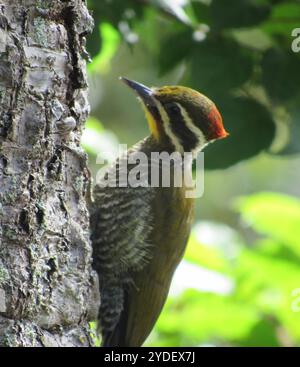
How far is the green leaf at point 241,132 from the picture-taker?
11.4ft

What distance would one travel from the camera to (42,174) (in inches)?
110

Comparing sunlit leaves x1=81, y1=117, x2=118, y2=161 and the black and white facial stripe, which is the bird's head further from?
sunlit leaves x1=81, y1=117, x2=118, y2=161

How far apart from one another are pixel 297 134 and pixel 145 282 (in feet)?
2.91

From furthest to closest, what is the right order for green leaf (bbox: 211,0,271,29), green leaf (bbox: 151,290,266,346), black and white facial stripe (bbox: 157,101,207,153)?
green leaf (bbox: 151,290,266,346), black and white facial stripe (bbox: 157,101,207,153), green leaf (bbox: 211,0,271,29)

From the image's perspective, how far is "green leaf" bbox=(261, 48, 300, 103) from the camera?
3.56 metres

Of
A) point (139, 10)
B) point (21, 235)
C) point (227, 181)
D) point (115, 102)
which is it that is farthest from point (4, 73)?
point (227, 181)

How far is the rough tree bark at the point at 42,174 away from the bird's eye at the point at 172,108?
0.69 m

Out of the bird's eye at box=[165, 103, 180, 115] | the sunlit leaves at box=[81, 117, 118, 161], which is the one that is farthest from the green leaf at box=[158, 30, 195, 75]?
the sunlit leaves at box=[81, 117, 118, 161]

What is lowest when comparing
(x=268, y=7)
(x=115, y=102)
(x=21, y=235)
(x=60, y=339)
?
(x=60, y=339)

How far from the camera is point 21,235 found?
2680mm

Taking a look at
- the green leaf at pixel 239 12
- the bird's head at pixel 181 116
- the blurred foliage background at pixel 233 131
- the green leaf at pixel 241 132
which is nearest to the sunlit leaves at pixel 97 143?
the blurred foliage background at pixel 233 131

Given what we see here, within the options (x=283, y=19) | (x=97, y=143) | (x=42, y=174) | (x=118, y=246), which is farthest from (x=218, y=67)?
(x=42, y=174)

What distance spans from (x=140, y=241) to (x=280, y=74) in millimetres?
914

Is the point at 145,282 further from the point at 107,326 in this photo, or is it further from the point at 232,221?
the point at 232,221
